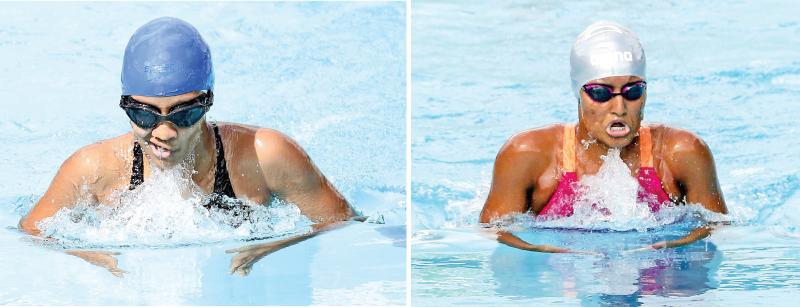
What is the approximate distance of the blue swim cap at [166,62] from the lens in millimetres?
5535

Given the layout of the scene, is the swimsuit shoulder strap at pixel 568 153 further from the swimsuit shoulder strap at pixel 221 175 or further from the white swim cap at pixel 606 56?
the swimsuit shoulder strap at pixel 221 175

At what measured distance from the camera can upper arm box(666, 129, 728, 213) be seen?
6258 millimetres

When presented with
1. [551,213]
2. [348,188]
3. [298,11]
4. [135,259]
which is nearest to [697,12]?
[298,11]

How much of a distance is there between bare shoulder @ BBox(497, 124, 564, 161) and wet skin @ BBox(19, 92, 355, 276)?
3.31 feet

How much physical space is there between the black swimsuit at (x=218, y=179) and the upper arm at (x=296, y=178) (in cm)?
Answer: 18

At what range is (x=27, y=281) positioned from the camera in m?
5.62

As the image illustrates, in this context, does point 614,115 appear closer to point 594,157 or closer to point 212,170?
point 594,157

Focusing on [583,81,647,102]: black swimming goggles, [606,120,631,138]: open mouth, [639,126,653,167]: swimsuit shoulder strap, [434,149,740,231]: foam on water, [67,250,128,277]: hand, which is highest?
[583,81,647,102]: black swimming goggles

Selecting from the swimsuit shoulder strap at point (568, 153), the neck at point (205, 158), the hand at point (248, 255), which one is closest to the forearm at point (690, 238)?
the swimsuit shoulder strap at point (568, 153)

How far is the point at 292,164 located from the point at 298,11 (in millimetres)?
4895

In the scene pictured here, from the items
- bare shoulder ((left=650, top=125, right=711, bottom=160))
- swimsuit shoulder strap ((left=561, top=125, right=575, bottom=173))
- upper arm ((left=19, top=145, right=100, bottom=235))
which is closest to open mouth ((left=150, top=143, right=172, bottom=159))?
upper arm ((left=19, top=145, right=100, bottom=235))

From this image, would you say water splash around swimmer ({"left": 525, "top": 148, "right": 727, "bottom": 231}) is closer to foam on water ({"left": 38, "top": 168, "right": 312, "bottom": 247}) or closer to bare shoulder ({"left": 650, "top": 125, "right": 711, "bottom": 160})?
bare shoulder ({"left": 650, "top": 125, "right": 711, "bottom": 160})

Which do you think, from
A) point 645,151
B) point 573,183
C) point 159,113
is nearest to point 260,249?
point 159,113

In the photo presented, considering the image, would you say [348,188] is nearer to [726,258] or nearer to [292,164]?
[292,164]
